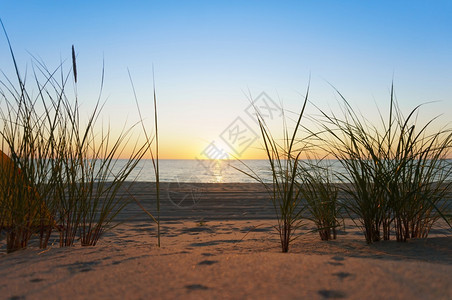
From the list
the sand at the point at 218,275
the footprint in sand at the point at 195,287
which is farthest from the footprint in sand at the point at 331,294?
the footprint in sand at the point at 195,287

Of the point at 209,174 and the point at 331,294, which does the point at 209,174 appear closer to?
the point at 209,174

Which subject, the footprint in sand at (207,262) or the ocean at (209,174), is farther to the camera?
the ocean at (209,174)

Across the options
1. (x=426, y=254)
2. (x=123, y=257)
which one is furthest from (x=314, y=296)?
(x=426, y=254)

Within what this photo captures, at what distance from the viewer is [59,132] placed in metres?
2.17

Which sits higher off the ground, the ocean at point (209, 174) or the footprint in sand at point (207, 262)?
the ocean at point (209, 174)

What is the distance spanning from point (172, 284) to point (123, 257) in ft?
1.54

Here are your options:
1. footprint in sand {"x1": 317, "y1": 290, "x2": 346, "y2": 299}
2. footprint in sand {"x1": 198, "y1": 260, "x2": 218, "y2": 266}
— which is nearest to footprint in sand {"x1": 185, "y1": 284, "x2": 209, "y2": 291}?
footprint in sand {"x1": 198, "y1": 260, "x2": 218, "y2": 266}

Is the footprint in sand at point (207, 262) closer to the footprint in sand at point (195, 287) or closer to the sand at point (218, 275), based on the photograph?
the sand at point (218, 275)

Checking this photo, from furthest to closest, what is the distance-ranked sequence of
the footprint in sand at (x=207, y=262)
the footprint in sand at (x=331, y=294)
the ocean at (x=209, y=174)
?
the ocean at (x=209, y=174), the footprint in sand at (x=207, y=262), the footprint in sand at (x=331, y=294)

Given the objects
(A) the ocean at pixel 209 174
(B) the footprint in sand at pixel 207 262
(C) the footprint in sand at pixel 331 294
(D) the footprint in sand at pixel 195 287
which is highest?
(A) the ocean at pixel 209 174

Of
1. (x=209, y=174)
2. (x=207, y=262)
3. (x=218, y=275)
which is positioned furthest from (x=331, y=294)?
(x=209, y=174)

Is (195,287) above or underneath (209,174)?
underneath

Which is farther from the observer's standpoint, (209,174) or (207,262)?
(209,174)

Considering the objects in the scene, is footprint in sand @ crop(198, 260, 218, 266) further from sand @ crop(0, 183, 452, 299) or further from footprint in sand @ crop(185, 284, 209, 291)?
footprint in sand @ crop(185, 284, 209, 291)
